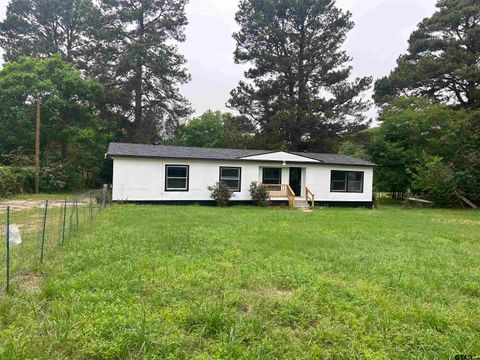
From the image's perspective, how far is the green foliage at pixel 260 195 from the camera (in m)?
15.6

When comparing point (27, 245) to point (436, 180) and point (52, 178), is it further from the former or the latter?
point (436, 180)

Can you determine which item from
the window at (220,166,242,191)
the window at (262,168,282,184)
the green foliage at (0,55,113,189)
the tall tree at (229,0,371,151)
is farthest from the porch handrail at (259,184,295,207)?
the green foliage at (0,55,113,189)

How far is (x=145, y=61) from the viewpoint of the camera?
1030 inches

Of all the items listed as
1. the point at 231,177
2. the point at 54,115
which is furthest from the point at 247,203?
the point at 54,115

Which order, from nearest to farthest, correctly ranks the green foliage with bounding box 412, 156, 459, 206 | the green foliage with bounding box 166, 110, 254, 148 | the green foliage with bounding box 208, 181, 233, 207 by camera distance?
the green foliage with bounding box 208, 181, 233, 207, the green foliage with bounding box 412, 156, 459, 206, the green foliage with bounding box 166, 110, 254, 148

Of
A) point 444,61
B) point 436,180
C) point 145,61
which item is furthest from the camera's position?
point 145,61

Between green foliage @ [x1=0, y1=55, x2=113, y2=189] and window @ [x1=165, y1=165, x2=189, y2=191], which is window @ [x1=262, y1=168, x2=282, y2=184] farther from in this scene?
green foliage @ [x1=0, y1=55, x2=113, y2=189]

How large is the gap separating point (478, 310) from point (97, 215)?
9727 millimetres

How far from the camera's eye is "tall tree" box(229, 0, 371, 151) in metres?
25.3

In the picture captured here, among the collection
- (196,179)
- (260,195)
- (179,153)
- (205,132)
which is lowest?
(260,195)

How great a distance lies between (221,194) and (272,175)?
3424 millimetres

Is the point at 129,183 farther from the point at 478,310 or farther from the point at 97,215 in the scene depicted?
the point at 478,310

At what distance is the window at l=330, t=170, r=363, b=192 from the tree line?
3919 millimetres

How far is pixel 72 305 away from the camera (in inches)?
130
